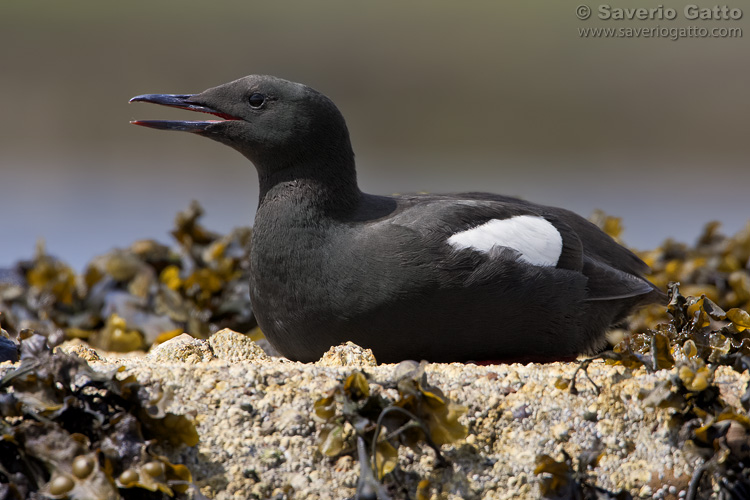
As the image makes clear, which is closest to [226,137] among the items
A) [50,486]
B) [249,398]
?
[249,398]

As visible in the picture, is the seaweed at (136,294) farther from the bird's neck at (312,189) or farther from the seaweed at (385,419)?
the seaweed at (385,419)

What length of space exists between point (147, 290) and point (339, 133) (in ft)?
8.75

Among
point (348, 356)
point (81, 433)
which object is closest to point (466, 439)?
point (348, 356)

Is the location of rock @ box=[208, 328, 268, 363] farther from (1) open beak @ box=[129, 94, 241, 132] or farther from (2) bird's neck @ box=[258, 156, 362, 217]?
(1) open beak @ box=[129, 94, 241, 132]

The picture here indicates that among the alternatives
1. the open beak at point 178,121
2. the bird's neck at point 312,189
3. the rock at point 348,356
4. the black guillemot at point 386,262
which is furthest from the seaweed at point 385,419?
the open beak at point 178,121

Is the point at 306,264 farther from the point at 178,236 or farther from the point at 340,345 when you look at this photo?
the point at 178,236

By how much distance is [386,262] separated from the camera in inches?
158

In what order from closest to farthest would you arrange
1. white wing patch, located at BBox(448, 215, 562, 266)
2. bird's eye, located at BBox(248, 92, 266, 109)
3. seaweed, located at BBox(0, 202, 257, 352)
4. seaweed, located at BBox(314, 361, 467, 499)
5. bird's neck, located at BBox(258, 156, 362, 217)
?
seaweed, located at BBox(314, 361, 467, 499), white wing patch, located at BBox(448, 215, 562, 266), bird's neck, located at BBox(258, 156, 362, 217), bird's eye, located at BBox(248, 92, 266, 109), seaweed, located at BBox(0, 202, 257, 352)

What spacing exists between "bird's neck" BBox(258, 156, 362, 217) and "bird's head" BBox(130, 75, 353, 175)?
0.04 meters

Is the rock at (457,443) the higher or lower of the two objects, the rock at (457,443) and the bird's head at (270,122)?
the lower

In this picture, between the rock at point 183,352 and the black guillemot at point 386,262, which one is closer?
the rock at point 183,352

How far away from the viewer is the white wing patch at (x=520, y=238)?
414 centimetres

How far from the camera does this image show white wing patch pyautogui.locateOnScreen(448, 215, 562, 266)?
414cm

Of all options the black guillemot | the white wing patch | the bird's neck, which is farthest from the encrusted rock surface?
the bird's neck
